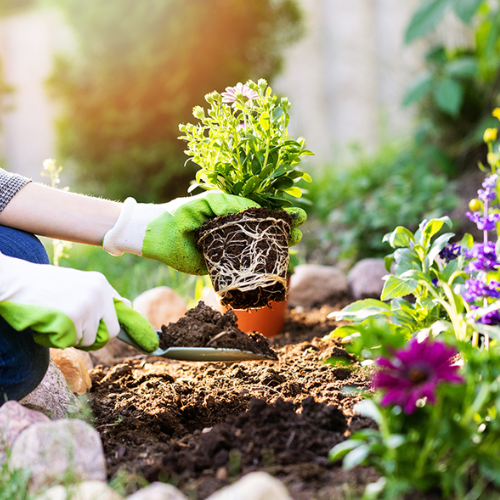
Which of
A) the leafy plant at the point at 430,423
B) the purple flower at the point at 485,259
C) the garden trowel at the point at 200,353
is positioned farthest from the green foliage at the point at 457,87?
the leafy plant at the point at 430,423

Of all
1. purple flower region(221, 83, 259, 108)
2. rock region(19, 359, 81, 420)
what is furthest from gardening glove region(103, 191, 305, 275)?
rock region(19, 359, 81, 420)

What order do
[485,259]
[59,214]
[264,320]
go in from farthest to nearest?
[264,320], [59,214], [485,259]

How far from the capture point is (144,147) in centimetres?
488

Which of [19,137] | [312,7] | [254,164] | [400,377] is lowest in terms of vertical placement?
[400,377]

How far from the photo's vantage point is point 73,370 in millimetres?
1595

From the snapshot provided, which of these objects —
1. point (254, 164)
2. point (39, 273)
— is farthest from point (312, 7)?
point (39, 273)

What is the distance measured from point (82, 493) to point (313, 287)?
82.2 inches

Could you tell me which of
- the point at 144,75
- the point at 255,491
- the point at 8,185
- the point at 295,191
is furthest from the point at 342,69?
the point at 255,491

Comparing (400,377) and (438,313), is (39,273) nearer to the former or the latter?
(400,377)

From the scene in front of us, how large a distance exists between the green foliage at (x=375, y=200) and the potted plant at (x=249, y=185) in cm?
126

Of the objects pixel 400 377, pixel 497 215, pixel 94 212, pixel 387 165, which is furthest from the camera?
pixel 387 165

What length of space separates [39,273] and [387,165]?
362 centimetres

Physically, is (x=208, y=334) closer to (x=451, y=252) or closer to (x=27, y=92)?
(x=451, y=252)

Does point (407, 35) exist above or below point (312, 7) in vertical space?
below
